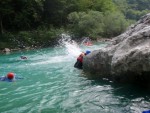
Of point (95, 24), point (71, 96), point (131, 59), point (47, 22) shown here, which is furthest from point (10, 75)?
point (47, 22)

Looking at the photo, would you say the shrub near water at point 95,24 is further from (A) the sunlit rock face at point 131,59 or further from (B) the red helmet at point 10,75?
(A) the sunlit rock face at point 131,59

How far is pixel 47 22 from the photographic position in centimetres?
5031

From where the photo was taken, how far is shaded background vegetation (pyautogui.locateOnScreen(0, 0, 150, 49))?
4239 cm

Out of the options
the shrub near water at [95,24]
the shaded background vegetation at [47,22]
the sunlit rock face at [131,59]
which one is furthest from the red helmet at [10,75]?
the shrub near water at [95,24]

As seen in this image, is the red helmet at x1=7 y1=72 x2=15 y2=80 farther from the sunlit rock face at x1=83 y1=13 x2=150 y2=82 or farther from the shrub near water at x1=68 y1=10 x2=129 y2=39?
the shrub near water at x1=68 y1=10 x2=129 y2=39

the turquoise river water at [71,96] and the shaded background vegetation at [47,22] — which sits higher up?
the shaded background vegetation at [47,22]

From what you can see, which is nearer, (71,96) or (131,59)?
(131,59)

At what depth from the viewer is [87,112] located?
27.9ft

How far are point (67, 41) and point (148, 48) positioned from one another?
110 feet

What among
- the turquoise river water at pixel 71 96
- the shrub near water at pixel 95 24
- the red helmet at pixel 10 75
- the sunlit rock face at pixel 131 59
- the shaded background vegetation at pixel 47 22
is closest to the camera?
the turquoise river water at pixel 71 96

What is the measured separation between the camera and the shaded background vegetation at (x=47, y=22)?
1669 inches

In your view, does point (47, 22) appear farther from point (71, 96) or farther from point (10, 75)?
point (71, 96)

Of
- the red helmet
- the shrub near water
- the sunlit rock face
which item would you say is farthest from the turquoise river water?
the shrub near water

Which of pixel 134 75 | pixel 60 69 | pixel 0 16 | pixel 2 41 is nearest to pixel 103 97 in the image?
pixel 134 75
